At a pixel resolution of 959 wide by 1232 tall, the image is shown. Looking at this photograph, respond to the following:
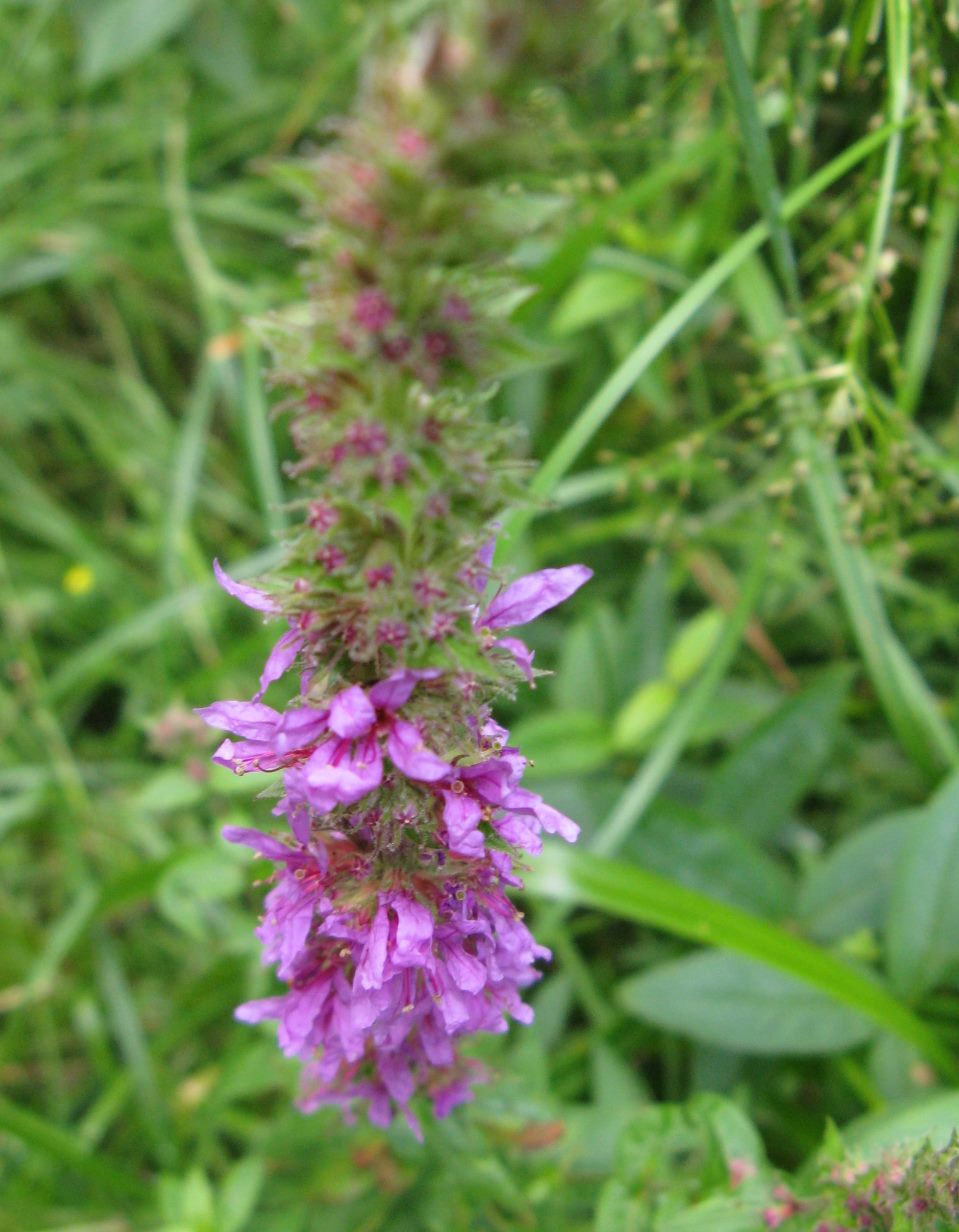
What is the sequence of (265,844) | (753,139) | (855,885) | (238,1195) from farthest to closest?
(855,885) < (238,1195) < (753,139) < (265,844)

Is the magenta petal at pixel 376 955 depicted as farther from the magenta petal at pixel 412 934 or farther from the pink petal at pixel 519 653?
the pink petal at pixel 519 653

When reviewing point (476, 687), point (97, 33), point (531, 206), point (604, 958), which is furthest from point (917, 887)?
point (97, 33)

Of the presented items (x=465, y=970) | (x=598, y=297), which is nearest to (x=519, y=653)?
(x=465, y=970)

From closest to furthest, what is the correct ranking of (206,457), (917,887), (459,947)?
1. (459,947)
2. (917,887)
3. (206,457)

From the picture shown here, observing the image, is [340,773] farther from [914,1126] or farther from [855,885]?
[855,885]

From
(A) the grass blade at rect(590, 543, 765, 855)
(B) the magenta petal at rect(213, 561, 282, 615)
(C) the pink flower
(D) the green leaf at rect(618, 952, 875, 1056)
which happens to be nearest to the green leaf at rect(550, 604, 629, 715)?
(A) the grass blade at rect(590, 543, 765, 855)

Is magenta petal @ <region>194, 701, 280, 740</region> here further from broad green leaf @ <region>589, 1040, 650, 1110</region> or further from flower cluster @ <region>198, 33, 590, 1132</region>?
broad green leaf @ <region>589, 1040, 650, 1110</region>

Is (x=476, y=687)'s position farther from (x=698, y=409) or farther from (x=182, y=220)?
(x=182, y=220)
